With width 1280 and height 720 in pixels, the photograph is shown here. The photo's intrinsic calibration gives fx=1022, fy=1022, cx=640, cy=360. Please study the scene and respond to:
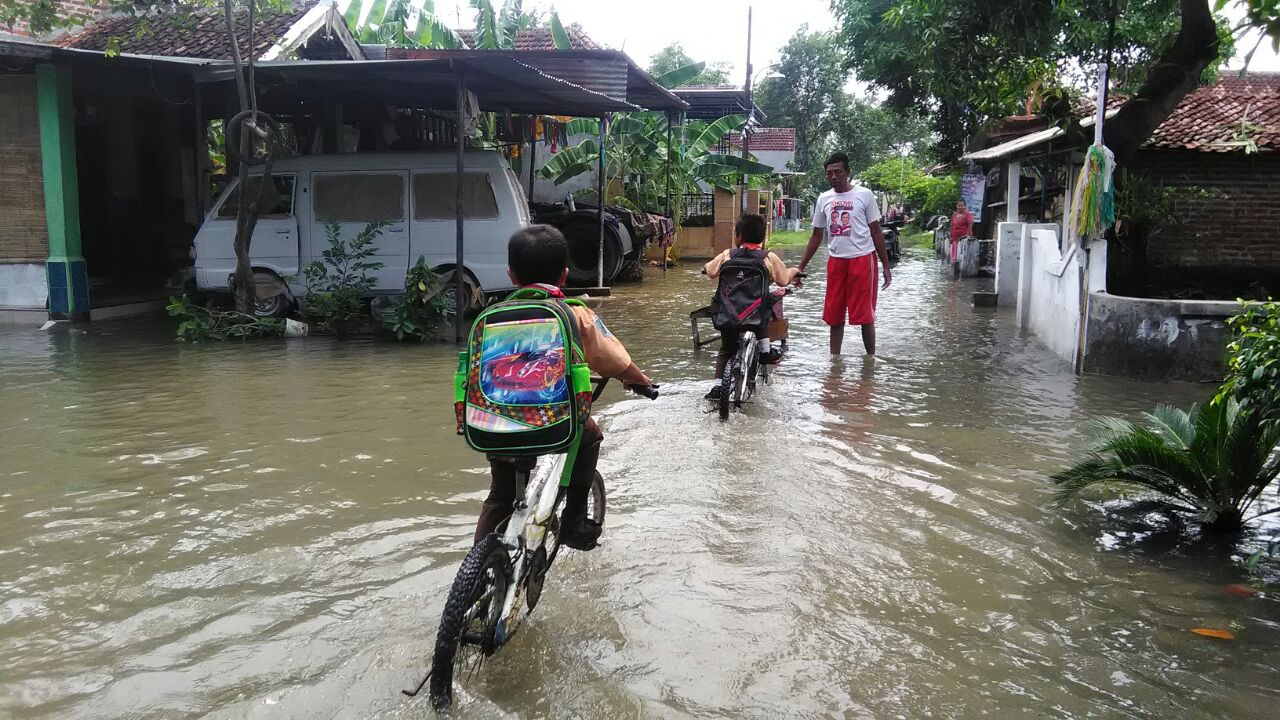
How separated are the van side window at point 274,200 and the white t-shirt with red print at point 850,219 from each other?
5845 millimetres

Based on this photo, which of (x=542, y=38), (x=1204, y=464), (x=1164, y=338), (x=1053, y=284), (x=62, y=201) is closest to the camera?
(x=1204, y=464)

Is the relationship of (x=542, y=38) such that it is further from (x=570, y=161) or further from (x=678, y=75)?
(x=570, y=161)

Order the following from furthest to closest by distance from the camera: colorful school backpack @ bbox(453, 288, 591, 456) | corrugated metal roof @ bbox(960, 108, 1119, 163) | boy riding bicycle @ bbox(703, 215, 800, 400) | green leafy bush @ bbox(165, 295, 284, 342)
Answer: corrugated metal roof @ bbox(960, 108, 1119, 163) < green leafy bush @ bbox(165, 295, 284, 342) < boy riding bicycle @ bbox(703, 215, 800, 400) < colorful school backpack @ bbox(453, 288, 591, 456)

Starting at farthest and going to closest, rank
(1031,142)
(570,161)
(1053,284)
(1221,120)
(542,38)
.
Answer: (542,38) → (570,161) → (1031,142) → (1221,120) → (1053,284)

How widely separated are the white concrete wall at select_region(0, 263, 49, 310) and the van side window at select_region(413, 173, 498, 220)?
475 centimetres

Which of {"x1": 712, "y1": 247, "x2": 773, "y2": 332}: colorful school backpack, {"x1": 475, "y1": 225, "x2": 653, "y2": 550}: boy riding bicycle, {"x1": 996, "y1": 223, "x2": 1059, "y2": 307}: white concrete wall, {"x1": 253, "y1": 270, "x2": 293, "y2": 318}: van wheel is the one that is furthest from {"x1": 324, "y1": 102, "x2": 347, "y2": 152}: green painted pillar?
{"x1": 475, "y1": 225, "x2": 653, "y2": 550}: boy riding bicycle

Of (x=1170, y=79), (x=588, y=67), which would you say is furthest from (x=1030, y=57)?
(x=588, y=67)

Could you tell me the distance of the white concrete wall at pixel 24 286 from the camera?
39.2ft

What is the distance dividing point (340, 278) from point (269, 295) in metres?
0.88

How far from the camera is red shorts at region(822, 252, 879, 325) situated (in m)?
8.63

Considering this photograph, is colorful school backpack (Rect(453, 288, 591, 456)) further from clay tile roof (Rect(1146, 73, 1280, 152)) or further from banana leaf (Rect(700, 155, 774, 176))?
banana leaf (Rect(700, 155, 774, 176))

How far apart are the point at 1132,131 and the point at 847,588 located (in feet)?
25.2

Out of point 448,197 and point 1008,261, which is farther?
point 1008,261

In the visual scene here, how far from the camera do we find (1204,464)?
460cm
